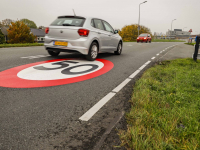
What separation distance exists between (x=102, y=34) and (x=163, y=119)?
5.67m

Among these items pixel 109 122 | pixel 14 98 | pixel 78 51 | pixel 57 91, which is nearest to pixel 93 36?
pixel 78 51

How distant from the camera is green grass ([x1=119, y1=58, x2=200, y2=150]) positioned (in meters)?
1.74

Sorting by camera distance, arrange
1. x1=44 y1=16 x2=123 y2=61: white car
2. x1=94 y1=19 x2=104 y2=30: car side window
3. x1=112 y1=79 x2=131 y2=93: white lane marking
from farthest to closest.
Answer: x1=94 y1=19 x2=104 y2=30: car side window, x1=44 y1=16 x2=123 y2=61: white car, x1=112 y1=79 x2=131 y2=93: white lane marking

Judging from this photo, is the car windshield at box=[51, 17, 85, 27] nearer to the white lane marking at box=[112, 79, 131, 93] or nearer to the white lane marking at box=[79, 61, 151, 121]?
the white lane marking at box=[112, 79, 131, 93]

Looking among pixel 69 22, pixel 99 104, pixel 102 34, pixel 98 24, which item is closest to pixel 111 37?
pixel 102 34

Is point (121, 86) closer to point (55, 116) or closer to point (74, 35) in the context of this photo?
point (55, 116)

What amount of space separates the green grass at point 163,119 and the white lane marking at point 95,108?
0.45 meters

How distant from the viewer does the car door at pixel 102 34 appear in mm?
7070

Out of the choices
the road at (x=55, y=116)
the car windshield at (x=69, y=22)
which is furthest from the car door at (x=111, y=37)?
the road at (x=55, y=116)

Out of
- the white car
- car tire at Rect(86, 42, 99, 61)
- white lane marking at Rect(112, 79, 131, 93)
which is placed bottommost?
white lane marking at Rect(112, 79, 131, 93)

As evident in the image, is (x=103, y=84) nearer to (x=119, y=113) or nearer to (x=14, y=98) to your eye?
(x=119, y=113)

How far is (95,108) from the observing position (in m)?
2.65

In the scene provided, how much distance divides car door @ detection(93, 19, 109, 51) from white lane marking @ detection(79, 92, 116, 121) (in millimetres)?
4307

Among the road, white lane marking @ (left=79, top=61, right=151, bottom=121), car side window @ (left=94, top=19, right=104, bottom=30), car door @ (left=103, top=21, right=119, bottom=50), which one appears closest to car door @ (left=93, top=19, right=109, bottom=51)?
car side window @ (left=94, top=19, right=104, bottom=30)
